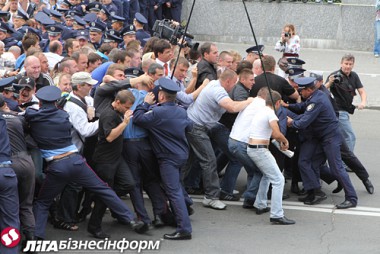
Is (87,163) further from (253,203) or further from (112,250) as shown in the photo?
(253,203)

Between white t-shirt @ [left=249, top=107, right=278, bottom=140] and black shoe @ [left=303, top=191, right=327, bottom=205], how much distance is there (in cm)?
125

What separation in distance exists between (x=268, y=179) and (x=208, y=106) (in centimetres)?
126

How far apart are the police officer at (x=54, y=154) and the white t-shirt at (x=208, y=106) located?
2.19 m

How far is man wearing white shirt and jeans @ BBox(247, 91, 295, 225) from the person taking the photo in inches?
416

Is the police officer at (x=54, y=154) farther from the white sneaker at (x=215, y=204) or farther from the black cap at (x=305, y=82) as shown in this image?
the black cap at (x=305, y=82)

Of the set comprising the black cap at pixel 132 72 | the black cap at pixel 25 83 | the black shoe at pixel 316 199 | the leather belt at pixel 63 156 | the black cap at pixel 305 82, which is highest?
the black cap at pixel 25 83

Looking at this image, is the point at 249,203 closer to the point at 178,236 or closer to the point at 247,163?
the point at 247,163

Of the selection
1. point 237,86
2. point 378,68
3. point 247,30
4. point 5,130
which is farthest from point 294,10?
point 5,130

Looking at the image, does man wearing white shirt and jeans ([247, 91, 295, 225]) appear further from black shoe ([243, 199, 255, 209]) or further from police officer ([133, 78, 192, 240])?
police officer ([133, 78, 192, 240])

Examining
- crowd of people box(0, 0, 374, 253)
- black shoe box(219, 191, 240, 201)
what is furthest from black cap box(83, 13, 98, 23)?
black shoe box(219, 191, 240, 201)

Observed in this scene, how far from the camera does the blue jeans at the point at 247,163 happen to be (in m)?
11.1

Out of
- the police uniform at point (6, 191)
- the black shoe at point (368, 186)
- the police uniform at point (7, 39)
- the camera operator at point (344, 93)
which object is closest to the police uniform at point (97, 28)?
Result: the police uniform at point (7, 39)

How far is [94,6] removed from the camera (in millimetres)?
18094

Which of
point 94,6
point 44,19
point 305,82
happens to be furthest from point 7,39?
point 305,82
